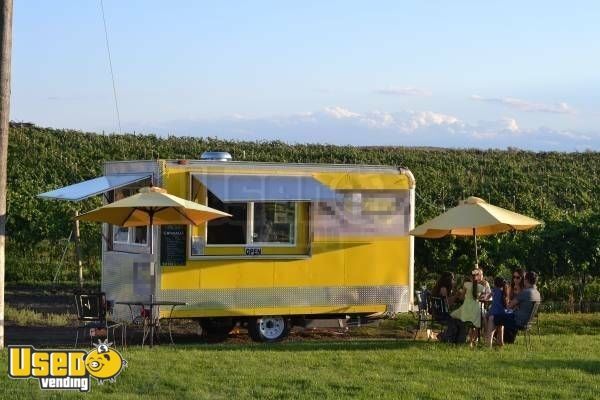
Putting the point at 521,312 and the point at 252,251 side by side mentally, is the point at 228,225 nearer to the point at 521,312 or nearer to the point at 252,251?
the point at 252,251

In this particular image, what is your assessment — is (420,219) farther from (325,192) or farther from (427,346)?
(427,346)

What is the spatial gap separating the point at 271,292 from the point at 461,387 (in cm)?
477

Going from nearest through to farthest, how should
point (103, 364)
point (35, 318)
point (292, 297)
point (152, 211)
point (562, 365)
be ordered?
point (103, 364) < point (562, 365) < point (152, 211) < point (292, 297) < point (35, 318)

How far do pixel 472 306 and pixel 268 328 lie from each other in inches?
120

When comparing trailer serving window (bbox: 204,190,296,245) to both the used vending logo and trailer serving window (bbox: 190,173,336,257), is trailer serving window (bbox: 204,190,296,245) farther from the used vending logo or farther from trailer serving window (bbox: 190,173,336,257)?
the used vending logo

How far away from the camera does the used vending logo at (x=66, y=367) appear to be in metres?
8.45

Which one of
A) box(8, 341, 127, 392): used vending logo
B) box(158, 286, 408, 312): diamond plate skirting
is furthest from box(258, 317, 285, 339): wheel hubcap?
box(8, 341, 127, 392): used vending logo

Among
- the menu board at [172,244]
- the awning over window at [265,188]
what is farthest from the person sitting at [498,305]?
the menu board at [172,244]

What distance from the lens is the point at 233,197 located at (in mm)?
12844

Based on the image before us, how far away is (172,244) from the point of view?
12.9 meters

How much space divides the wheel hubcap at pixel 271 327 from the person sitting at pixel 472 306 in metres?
2.61

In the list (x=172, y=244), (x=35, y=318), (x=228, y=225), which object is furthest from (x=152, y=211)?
A: (x=35, y=318)

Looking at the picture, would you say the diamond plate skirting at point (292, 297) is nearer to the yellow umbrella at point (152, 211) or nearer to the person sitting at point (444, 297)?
the person sitting at point (444, 297)

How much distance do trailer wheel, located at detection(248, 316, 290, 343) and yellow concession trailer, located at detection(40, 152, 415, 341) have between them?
0.05ft
